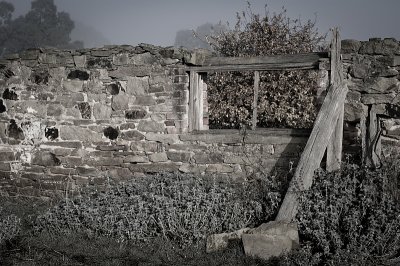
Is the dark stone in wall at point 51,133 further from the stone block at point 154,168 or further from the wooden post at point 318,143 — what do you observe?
the wooden post at point 318,143

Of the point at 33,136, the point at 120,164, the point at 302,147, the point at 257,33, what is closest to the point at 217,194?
the point at 302,147

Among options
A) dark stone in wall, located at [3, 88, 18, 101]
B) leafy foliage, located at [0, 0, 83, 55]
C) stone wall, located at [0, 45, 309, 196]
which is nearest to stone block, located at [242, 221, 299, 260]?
stone wall, located at [0, 45, 309, 196]

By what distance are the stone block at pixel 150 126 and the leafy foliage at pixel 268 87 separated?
140 inches

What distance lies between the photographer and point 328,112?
4875 millimetres

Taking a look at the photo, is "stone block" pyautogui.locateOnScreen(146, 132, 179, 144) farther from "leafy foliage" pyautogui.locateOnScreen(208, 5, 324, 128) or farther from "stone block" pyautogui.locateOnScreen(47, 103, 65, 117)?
"leafy foliage" pyautogui.locateOnScreen(208, 5, 324, 128)

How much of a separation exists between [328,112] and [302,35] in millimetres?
5841

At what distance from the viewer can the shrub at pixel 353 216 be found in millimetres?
3789

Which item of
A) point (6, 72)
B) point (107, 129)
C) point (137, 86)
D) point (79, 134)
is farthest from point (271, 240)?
point (6, 72)

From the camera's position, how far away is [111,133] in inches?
249

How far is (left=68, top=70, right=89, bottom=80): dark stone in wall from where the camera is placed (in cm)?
641

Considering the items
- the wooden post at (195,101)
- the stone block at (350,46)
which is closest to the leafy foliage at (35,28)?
the wooden post at (195,101)

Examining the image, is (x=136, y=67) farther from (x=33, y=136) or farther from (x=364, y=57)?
(x=364, y=57)

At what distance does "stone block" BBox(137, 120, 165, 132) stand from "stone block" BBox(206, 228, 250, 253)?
2.25m

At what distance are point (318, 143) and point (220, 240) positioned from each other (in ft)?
5.29
